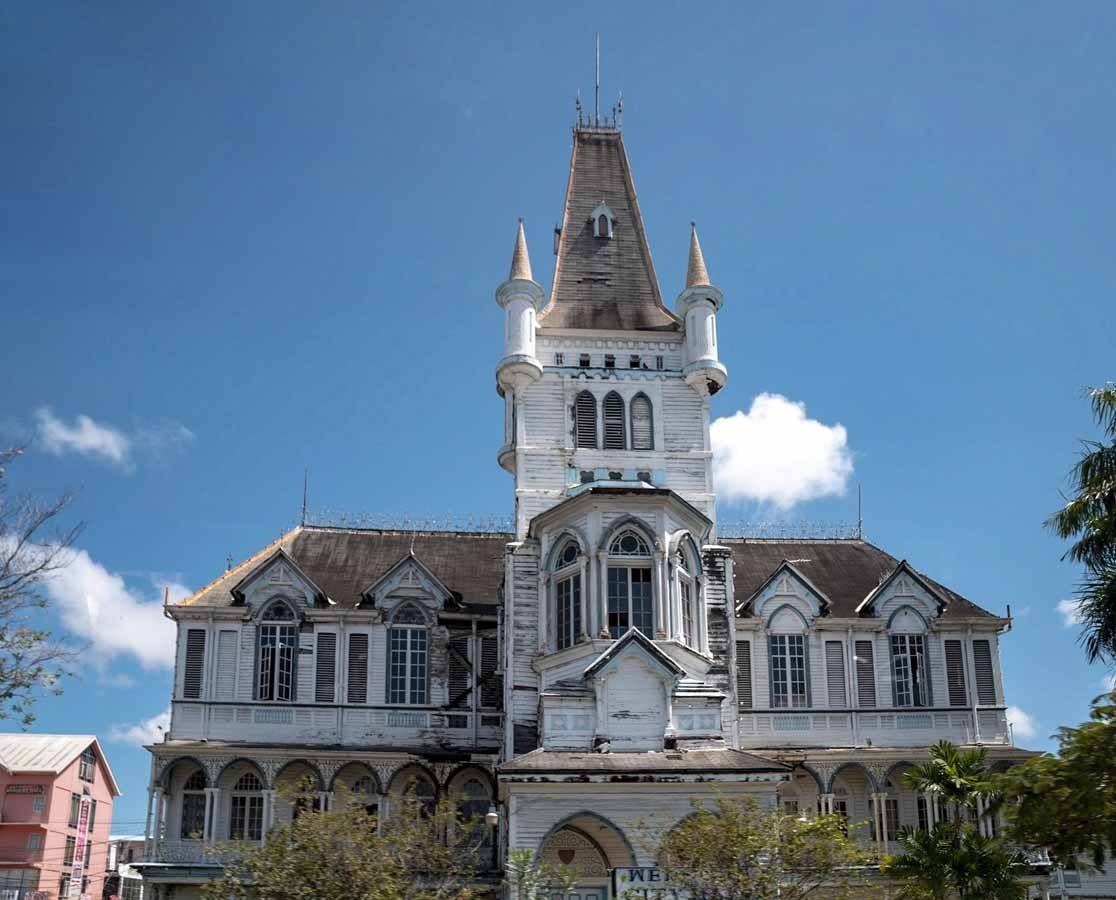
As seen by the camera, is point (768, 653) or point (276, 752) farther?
point (768, 653)

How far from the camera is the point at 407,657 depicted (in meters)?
41.6

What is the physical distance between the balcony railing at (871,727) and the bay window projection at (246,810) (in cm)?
1493

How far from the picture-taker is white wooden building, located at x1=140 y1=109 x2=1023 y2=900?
35688mm

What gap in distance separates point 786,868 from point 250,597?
2254 centimetres

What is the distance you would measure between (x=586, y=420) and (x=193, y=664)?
561 inches

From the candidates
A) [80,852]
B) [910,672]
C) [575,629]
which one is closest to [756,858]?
[575,629]

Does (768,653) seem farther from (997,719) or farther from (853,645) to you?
(997,719)

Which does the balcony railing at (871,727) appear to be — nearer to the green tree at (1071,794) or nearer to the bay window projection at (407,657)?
the bay window projection at (407,657)

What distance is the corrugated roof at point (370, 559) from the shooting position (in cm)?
4256

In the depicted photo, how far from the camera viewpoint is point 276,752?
1523 inches

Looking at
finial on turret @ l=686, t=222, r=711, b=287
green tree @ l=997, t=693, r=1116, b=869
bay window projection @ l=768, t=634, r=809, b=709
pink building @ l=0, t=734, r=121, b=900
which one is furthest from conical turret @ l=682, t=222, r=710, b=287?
pink building @ l=0, t=734, r=121, b=900

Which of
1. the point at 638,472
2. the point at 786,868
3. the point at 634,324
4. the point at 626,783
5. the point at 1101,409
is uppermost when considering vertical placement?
the point at 634,324

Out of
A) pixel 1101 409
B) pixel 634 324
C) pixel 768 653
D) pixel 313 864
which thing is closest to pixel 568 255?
pixel 634 324

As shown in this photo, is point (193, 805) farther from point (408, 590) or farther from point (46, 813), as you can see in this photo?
point (46, 813)
